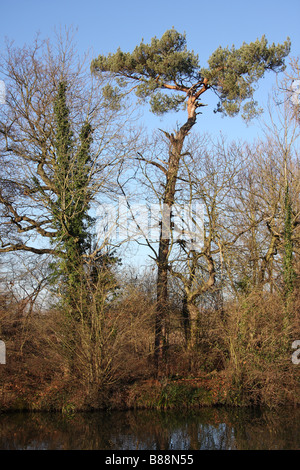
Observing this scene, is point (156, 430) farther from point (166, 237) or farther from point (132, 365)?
point (166, 237)

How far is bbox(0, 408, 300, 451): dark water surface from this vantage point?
961 centimetres

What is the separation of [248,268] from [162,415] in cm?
765

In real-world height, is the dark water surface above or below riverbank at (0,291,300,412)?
below

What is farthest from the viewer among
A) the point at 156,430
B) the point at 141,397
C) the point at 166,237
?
the point at 166,237

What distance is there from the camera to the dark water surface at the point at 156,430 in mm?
9609

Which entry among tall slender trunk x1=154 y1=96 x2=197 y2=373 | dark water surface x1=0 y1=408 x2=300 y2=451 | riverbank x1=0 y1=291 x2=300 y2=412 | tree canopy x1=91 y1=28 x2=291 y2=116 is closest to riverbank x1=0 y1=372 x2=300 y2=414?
riverbank x1=0 y1=291 x2=300 y2=412

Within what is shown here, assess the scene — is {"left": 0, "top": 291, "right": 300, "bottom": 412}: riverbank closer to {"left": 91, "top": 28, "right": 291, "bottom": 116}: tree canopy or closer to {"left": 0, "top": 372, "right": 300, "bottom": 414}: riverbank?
{"left": 0, "top": 372, "right": 300, "bottom": 414}: riverbank

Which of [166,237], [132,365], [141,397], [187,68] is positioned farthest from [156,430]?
[187,68]

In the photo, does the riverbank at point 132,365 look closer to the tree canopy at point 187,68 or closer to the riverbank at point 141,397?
the riverbank at point 141,397

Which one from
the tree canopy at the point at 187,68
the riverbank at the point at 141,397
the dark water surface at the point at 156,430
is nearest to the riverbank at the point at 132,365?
the riverbank at the point at 141,397

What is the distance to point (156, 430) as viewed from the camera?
35.8 feet

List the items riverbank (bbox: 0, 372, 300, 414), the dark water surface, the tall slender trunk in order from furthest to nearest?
the tall slender trunk < riverbank (bbox: 0, 372, 300, 414) < the dark water surface
